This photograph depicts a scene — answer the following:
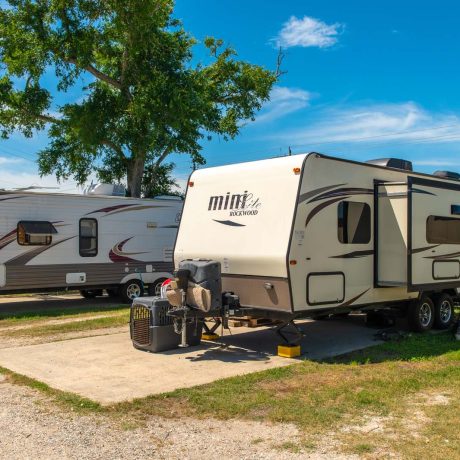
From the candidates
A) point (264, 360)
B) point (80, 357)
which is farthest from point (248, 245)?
point (80, 357)

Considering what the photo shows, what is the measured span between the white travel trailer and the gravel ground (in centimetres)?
272

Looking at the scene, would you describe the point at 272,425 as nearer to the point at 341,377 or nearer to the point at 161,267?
the point at 341,377

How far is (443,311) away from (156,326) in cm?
549

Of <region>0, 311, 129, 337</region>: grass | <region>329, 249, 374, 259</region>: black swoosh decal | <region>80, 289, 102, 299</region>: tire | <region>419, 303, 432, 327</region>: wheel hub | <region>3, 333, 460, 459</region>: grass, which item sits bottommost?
<region>3, 333, 460, 459</region>: grass

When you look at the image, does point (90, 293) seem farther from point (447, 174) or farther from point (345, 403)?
point (345, 403)

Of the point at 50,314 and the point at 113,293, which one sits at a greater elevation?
the point at 113,293

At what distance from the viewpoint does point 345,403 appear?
582cm

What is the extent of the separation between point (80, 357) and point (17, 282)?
227 inches

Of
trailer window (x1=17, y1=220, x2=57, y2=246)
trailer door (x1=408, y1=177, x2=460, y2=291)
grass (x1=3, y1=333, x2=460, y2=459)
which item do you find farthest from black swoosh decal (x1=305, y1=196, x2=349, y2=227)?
trailer window (x1=17, y1=220, x2=57, y2=246)

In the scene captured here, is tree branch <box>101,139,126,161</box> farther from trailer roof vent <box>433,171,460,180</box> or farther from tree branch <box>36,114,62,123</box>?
trailer roof vent <box>433,171,460,180</box>

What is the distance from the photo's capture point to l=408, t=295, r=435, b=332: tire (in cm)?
973

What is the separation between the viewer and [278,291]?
7.70 meters

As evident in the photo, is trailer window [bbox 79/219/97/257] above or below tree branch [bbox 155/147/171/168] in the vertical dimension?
below

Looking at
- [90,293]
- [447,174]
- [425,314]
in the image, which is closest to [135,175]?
[90,293]
